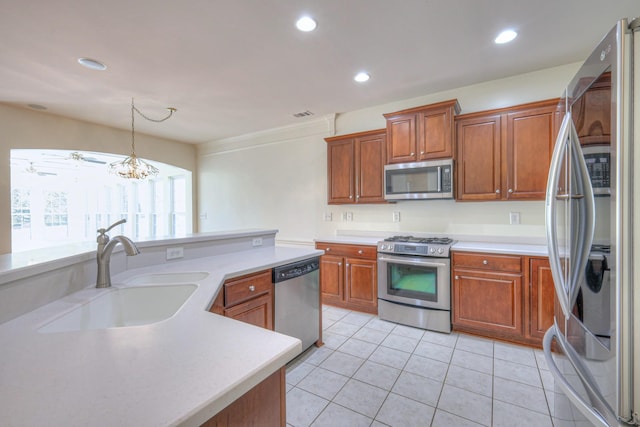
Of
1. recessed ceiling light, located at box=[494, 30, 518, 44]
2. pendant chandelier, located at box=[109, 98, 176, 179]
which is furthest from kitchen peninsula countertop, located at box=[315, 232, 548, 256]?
pendant chandelier, located at box=[109, 98, 176, 179]

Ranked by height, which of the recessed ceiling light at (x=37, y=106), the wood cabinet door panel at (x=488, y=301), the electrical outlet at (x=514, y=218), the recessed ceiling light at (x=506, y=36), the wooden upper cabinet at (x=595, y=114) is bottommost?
the wood cabinet door panel at (x=488, y=301)

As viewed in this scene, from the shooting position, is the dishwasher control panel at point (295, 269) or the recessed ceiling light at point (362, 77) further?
the recessed ceiling light at point (362, 77)

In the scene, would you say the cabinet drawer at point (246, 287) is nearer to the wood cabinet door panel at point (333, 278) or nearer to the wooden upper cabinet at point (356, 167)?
the wood cabinet door panel at point (333, 278)

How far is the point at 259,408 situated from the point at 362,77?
297 cm

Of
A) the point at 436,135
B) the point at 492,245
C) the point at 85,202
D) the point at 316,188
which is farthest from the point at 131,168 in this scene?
the point at 85,202

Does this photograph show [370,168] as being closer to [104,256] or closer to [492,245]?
[492,245]

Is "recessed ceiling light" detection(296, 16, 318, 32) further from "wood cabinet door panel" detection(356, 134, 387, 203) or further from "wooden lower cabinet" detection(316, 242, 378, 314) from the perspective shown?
"wooden lower cabinet" detection(316, 242, 378, 314)

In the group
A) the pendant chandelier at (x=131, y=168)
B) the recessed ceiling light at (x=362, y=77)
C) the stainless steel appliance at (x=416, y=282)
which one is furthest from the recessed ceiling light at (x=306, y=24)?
the pendant chandelier at (x=131, y=168)

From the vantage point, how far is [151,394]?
0.58 metres

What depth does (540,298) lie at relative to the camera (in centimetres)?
241

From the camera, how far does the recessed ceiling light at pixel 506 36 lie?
219 cm

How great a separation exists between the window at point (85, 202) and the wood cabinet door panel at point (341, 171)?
3.51 meters

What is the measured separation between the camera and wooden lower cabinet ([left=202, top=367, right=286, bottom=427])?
2.21 ft

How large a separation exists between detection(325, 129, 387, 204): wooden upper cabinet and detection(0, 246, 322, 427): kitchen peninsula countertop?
2811mm
